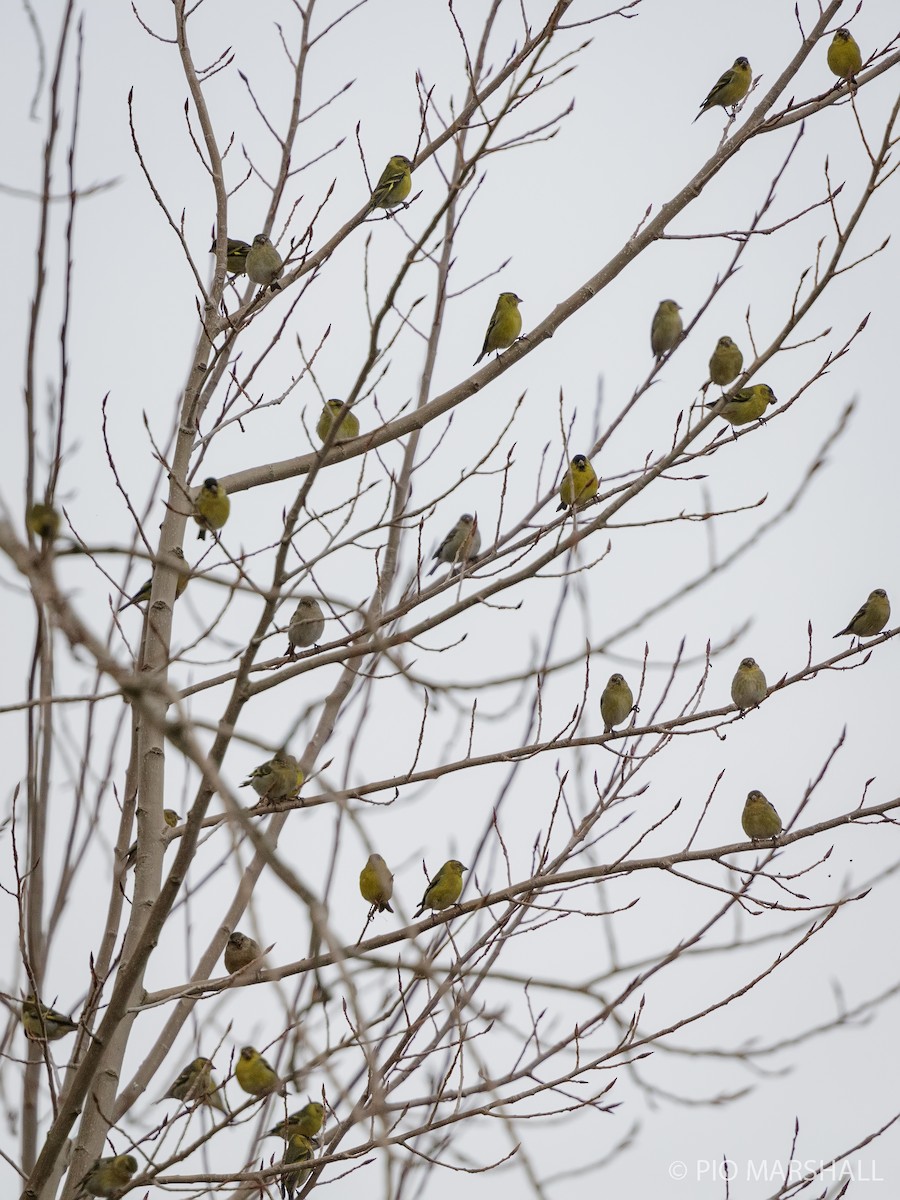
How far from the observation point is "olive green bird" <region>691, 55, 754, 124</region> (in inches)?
328

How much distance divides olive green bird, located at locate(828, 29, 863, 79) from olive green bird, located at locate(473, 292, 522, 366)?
2028 mm

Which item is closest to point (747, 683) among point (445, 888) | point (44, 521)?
point (445, 888)

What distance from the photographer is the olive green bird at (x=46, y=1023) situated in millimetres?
4016

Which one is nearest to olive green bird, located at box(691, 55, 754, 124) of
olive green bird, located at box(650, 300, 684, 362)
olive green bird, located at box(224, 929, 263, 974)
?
olive green bird, located at box(650, 300, 684, 362)

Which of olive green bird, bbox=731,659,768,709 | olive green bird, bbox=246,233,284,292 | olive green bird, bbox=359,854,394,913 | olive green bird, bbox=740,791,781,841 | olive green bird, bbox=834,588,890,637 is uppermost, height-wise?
olive green bird, bbox=246,233,284,292

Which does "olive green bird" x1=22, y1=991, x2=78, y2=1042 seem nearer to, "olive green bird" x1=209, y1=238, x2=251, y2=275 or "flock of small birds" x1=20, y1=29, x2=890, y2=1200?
"flock of small birds" x1=20, y1=29, x2=890, y2=1200

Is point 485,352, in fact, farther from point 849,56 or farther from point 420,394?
point 849,56

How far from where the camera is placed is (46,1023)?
Answer: 505 cm

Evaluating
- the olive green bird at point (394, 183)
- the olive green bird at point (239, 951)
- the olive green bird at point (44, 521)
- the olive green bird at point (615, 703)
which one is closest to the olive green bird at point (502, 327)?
the olive green bird at point (394, 183)

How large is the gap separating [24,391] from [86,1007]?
2078mm

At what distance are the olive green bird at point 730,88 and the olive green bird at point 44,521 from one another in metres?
6.24

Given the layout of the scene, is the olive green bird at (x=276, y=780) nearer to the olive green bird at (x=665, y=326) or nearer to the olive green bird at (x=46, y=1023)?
the olive green bird at (x=46, y=1023)

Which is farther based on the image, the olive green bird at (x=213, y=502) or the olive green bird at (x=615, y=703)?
the olive green bird at (x=615, y=703)

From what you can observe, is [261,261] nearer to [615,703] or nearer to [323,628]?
[323,628]
